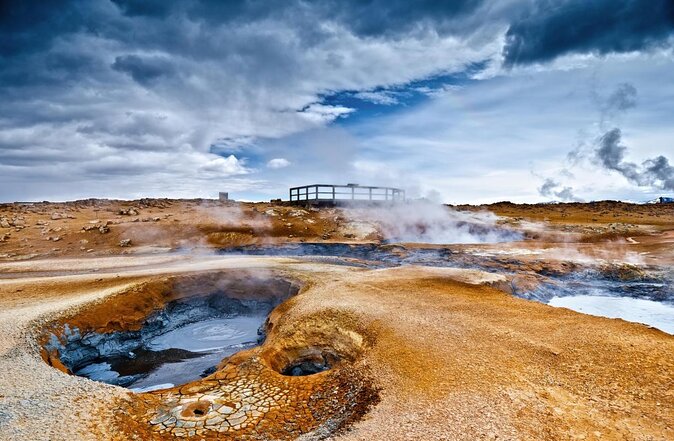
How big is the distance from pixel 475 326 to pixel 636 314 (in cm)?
664

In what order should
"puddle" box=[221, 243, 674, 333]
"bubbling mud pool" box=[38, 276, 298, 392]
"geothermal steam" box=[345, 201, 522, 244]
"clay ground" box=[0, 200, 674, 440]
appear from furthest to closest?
"geothermal steam" box=[345, 201, 522, 244]
"puddle" box=[221, 243, 674, 333]
"bubbling mud pool" box=[38, 276, 298, 392]
"clay ground" box=[0, 200, 674, 440]

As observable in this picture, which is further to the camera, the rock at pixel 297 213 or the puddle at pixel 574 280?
the rock at pixel 297 213

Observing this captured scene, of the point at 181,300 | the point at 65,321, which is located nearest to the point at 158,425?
the point at 65,321

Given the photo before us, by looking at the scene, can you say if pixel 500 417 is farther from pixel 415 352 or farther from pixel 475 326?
pixel 475 326

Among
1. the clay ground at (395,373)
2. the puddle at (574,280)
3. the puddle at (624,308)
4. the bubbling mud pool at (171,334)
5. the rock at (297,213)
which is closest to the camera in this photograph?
the clay ground at (395,373)

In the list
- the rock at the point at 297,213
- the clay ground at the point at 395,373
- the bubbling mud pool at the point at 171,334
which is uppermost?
the rock at the point at 297,213

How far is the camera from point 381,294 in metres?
10.6

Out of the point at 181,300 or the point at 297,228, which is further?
the point at 297,228

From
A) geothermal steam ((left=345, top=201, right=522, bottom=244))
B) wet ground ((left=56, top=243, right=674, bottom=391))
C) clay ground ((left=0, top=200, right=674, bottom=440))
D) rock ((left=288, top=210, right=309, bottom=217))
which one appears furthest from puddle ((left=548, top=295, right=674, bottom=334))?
rock ((left=288, top=210, right=309, bottom=217))

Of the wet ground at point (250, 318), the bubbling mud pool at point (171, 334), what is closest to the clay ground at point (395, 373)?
the bubbling mud pool at point (171, 334)

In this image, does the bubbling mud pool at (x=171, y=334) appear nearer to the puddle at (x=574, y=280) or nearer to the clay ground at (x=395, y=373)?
the clay ground at (x=395, y=373)

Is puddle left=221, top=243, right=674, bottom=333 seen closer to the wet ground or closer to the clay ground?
the wet ground

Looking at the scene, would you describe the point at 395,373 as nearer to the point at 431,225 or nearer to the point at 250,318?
the point at 250,318

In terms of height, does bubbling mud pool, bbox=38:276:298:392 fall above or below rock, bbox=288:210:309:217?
below
